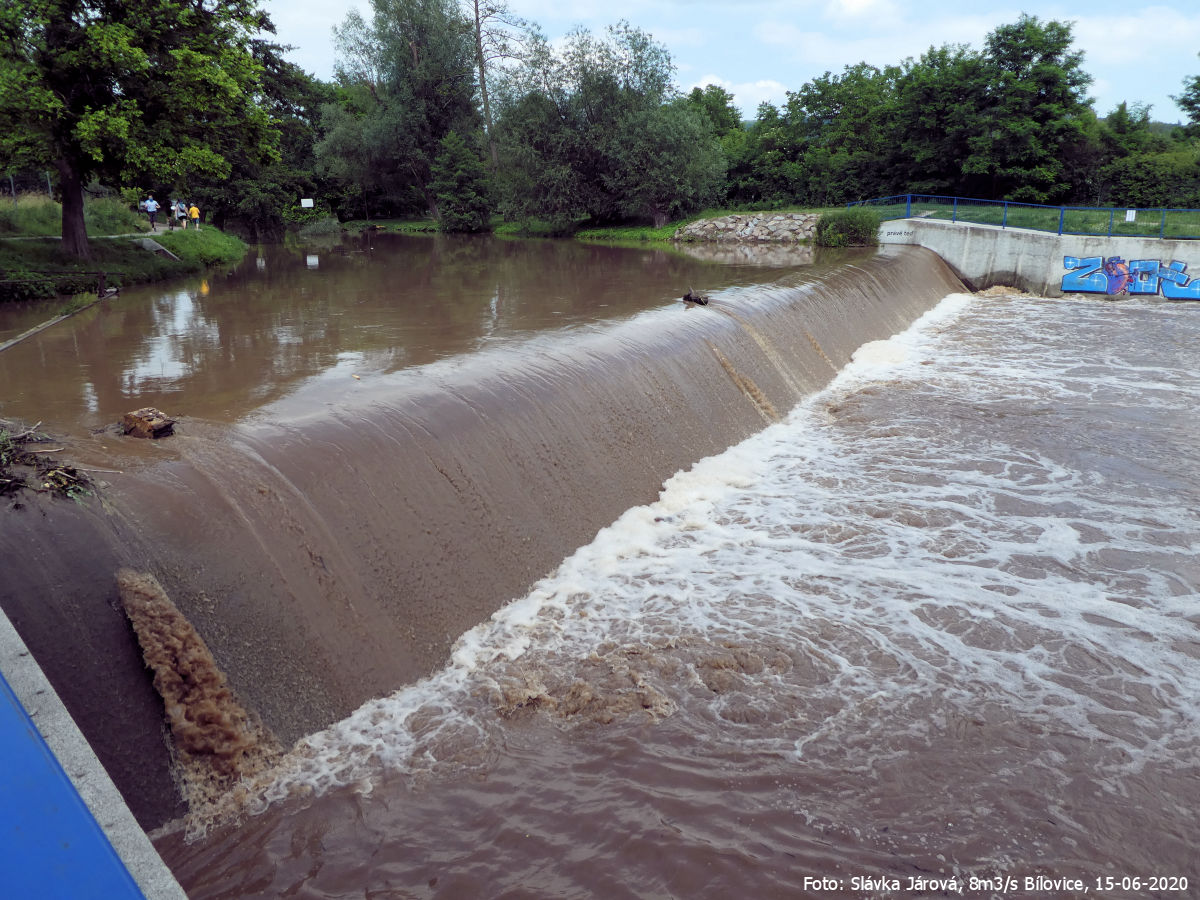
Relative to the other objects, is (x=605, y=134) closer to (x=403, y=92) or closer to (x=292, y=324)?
(x=403, y=92)

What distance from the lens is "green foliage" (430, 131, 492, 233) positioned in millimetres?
41938

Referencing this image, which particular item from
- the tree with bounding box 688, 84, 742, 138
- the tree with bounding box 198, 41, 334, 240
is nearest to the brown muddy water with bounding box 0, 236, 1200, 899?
the tree with bounding box 198, 41, 334, 240

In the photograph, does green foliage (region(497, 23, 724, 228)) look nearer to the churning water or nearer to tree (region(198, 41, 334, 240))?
tree (region(198, 41, 334, 240))

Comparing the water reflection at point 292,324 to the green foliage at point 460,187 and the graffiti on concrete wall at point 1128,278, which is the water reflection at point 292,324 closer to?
the graffiti on concrete wall at point 1128,278

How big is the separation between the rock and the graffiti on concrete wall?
22.6 metres

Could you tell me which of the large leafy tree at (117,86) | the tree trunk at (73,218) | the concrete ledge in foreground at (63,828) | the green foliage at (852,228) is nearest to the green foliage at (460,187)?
the green foliage at (852,228)

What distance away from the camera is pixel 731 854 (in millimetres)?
3787

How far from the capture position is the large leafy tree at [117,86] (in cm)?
1498

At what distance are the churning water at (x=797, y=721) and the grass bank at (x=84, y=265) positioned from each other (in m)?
13.9

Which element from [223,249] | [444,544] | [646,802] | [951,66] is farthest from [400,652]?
[951,66]

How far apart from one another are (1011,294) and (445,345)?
1850cm

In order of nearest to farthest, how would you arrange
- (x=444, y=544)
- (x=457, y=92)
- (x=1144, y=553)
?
(x=444, y=544)
(x=1144, y=553)
(x=457, y=92)

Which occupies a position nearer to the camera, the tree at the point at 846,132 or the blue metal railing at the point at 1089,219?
the blue metal railing at the point at 1089,219

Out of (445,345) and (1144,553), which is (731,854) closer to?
(1144,553)
